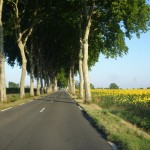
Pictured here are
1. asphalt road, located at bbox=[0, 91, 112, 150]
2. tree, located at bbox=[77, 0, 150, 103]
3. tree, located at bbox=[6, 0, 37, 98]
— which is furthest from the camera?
tree, located at bbox=[6, 0, 37, 98]

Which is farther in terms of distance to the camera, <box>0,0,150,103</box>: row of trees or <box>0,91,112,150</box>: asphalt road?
<box>0,0,150,103</box>: row of trees

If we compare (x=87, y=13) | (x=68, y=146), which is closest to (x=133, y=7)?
(x=87, y=13)

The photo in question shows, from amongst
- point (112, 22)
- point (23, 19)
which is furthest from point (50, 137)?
point (23, 19)

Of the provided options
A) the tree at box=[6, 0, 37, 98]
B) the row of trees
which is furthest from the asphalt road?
the tree at box=[6, 0, 37, 98]

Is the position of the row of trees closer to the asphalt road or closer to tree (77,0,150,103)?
tree (77,0,150,103)

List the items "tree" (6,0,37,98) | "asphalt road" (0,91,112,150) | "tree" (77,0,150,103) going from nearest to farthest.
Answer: "asphalt road" (0,91,112,150)
"tree" (77,0,150,103)
"tree" (6,0,37,98)

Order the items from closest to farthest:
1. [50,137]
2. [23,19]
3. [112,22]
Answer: [50,137] < [112,22] < [23,19]

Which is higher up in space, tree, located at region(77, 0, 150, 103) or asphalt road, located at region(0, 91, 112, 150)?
tree, located at region(77, 0, 150, 103)

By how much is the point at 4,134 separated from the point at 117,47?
95.9 ft

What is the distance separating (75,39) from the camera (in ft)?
150

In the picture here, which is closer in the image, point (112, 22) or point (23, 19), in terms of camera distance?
point (112, 22)

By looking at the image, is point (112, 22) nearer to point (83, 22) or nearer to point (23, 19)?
point (83, 22)

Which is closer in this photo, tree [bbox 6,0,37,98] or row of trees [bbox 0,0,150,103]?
row of trees [bbox 0,0,150,103]

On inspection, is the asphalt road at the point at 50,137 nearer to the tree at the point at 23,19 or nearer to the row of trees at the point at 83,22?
the row of trees at the point at 83,22
